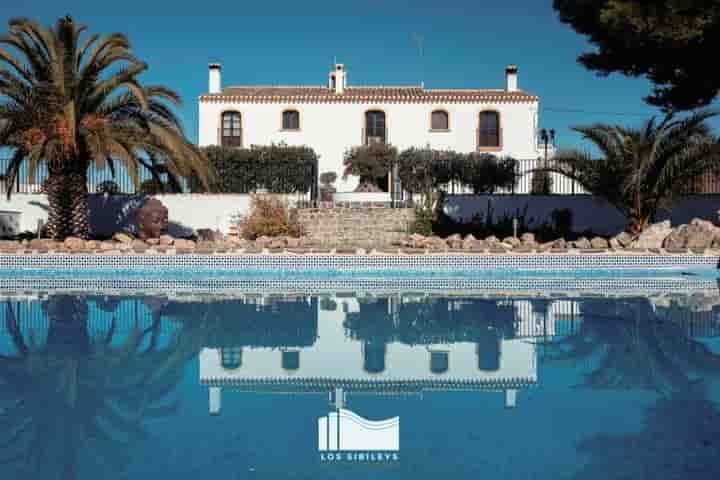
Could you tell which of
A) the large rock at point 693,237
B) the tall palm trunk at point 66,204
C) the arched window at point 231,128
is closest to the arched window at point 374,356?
the large rock at point 693,237

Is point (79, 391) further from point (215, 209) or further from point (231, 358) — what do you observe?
point (215, 209)

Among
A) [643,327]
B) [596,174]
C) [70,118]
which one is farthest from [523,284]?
[70,118]

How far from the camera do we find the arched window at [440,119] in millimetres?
25781

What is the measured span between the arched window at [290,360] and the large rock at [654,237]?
881 centimetres

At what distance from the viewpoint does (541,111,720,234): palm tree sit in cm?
1252

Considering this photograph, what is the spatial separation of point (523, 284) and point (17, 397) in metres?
7.78

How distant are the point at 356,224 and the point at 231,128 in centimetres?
1194

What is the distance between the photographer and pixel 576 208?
1606 cm

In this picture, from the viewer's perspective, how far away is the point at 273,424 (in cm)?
368

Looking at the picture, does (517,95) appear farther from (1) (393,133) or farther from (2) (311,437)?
(2) (311,437)

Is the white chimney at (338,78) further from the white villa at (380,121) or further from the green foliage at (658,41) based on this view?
the green foliage at (658,41)

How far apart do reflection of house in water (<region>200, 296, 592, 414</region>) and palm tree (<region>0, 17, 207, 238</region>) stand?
6424 millimetres

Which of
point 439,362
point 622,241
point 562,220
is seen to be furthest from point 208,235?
point 439,362

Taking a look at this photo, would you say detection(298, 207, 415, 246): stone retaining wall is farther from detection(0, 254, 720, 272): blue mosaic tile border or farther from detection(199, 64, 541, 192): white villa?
detection(199, 64, 541, 192): white villa
